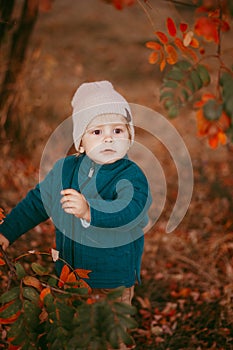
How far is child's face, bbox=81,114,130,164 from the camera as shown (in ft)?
6.26

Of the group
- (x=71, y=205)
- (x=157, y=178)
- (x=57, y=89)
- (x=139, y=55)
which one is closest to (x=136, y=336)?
(x=71, y=205)

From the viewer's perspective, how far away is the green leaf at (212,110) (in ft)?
5.28

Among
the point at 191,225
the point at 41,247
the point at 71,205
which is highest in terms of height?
the point at 191,225

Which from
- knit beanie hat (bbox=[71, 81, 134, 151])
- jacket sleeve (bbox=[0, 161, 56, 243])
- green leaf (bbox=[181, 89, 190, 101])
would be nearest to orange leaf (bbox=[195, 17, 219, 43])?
green leaf (bbox=[181, 89, 190, 101])

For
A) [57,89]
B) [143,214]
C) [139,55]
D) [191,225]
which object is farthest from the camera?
[139,55]

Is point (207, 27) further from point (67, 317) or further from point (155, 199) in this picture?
point (155, 199)

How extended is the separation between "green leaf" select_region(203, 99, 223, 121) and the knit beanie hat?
433 mm

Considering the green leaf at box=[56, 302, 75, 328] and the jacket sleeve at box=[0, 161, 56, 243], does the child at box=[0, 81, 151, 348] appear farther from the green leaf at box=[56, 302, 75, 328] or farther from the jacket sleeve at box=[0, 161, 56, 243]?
the green leaf at box=[56, 302, 75, 328]

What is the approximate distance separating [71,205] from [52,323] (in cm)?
43

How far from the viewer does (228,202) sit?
4176 millimetres

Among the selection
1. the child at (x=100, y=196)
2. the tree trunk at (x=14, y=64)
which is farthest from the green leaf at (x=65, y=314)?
the tree trunk at (x=14, y=64)

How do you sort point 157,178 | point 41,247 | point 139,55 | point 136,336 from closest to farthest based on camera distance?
point 136,336 < point 41,247 < point 157,178 < point 139,55

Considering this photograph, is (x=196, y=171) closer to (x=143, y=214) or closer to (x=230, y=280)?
(x=230, y=280)

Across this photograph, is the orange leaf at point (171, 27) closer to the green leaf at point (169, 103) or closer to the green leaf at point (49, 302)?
the green leaf at point (169, 103)
